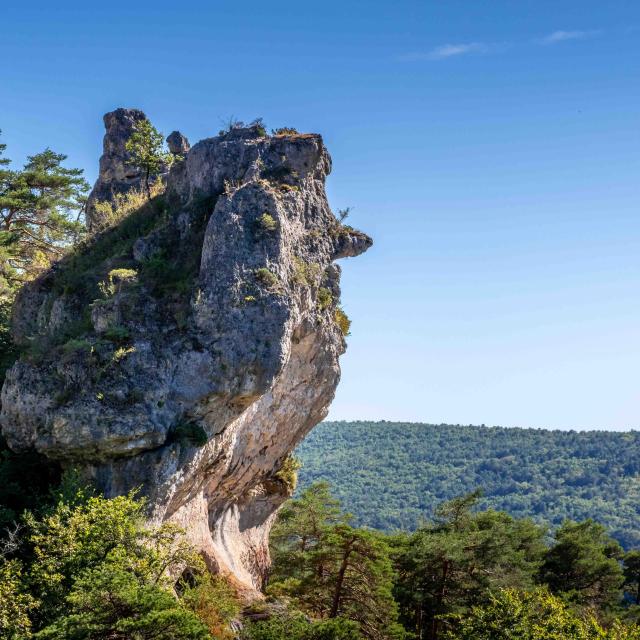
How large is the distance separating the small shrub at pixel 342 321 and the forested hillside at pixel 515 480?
410 feet

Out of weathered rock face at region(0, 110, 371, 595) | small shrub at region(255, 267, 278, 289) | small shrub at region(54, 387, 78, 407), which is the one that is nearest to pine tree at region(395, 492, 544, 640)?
weathered rock face at region(0, 110, 371, 595)

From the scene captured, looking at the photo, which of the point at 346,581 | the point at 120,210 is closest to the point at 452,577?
the point at 346,581

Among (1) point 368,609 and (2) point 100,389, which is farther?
(1) point 368,609

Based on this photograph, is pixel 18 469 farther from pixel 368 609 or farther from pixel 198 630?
pixel 368 609

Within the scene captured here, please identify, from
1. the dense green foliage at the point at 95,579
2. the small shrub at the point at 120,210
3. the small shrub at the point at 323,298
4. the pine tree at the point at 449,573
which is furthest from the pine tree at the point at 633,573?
the small shrub at the point at 120,210

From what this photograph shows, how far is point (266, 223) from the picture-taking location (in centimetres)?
2264

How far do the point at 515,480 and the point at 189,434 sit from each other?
557 ft

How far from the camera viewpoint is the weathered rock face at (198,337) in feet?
67.0

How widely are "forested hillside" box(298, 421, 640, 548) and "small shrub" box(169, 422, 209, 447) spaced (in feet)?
429

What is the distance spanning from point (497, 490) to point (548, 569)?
14429 cm

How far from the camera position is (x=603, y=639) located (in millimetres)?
19828

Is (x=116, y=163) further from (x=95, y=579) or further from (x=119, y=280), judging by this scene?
(x=95, y=579)

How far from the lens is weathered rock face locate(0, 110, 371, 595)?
20.4 metres

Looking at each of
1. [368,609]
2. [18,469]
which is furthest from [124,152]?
[368,609]
